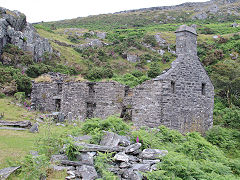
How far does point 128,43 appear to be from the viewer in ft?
155

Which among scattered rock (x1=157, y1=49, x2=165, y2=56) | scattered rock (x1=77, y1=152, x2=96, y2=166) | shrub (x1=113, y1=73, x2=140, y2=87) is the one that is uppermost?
scattered rock (x1=157, y1=49, x2=165, y2=56)

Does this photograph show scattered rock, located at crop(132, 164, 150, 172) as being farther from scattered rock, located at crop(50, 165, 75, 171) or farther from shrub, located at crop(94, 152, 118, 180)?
scattered rock, located at crop(50, 165, 75, 171)

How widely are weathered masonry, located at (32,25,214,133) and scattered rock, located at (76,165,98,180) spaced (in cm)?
681

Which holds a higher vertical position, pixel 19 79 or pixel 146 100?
pixel 19 79

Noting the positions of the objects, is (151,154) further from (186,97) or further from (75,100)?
(75,100)

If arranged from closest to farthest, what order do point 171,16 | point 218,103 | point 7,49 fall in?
point 218,103 → point 7,49 → point 171,16

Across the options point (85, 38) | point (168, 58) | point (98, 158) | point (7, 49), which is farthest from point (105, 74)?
point (85, 38)

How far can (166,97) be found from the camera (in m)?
10.9

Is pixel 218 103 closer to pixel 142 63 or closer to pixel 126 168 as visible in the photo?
pixel 142 63

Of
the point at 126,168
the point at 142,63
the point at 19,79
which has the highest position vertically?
the point at 142,63

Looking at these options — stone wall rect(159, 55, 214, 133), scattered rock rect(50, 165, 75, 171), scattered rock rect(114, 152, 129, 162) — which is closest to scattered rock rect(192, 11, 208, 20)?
stone wall rect(159, 55, 214, 133)

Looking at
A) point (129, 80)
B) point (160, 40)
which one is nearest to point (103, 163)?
point (129, 80)

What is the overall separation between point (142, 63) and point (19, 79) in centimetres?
2389

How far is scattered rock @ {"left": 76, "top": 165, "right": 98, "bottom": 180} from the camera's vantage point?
4.36 metres
